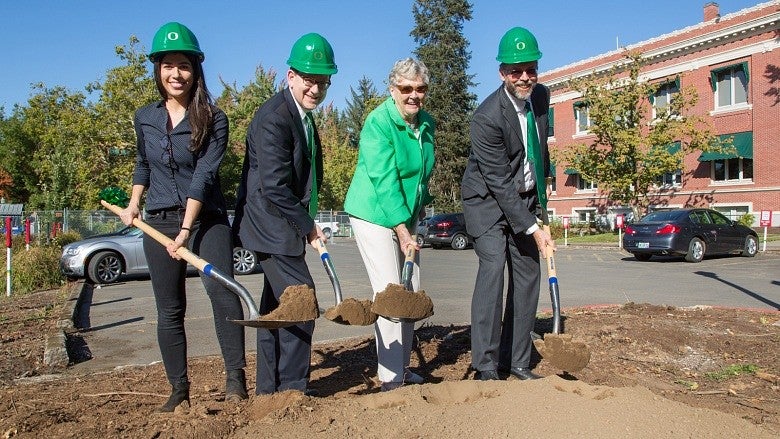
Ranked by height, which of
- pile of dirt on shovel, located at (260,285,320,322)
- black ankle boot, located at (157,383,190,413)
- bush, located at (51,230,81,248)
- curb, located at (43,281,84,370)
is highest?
pile of dirt on shovel, located at (260,285,320,322)

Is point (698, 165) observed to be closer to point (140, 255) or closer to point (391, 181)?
point (140, 255)

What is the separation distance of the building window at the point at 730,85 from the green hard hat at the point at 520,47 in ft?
113

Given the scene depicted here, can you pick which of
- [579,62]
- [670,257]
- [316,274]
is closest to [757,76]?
[579,62]

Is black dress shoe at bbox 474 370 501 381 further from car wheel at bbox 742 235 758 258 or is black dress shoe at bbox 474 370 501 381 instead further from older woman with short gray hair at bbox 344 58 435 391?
car wheel at bbox 742 235 758 258

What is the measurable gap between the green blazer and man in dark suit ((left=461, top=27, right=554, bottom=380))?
40cm

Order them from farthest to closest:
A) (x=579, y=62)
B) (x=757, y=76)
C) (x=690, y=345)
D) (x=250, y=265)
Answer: (x=579, y=62)
(x=757, y=76)
(x=250, y=265)
(x=690, y=345)

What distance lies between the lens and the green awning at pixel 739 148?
33.4m

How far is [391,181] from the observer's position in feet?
13.8

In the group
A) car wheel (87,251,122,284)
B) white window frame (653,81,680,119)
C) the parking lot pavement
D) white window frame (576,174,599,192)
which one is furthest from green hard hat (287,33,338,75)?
white window frame (576,174,599,192)

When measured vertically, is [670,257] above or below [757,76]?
below

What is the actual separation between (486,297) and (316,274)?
1048 cm

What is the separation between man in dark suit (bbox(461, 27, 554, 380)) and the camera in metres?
4.25

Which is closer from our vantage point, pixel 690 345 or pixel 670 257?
pixel 690 345

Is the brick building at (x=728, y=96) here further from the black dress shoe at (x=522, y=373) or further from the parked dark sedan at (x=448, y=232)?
the black dress shoe at (x=522, y=373)
